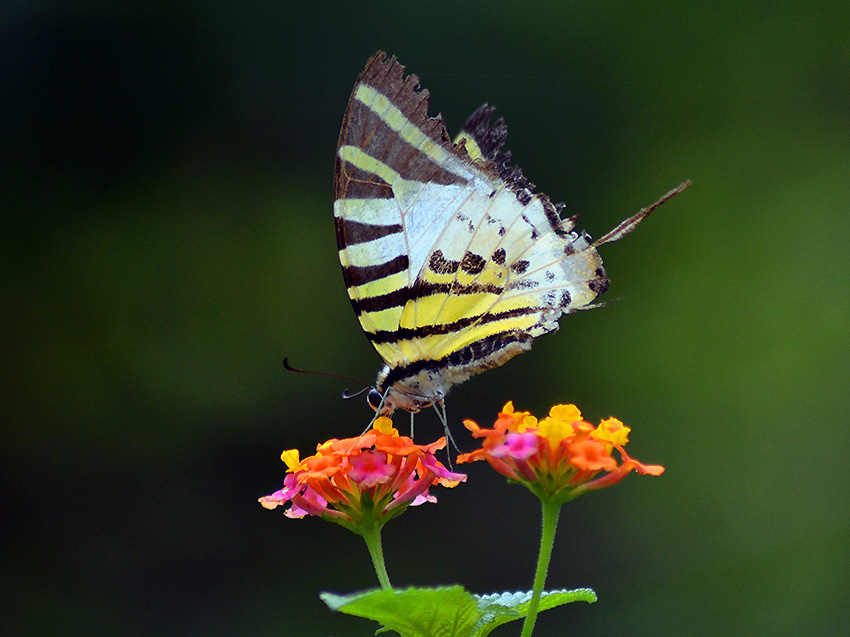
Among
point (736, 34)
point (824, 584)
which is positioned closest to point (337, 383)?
point (824, 584)

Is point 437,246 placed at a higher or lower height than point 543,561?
higher

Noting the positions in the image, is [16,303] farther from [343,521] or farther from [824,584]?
[824,584]

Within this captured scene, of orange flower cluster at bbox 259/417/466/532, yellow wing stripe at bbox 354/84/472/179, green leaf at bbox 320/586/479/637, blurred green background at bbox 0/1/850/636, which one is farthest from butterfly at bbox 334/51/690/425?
blurred green background at bbox 0/1/850/636

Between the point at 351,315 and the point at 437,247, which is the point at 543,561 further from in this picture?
the point at 351,315

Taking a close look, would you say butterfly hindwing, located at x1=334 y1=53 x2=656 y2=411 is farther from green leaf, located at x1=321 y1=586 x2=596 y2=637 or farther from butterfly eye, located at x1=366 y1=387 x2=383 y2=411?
green leaf, located at x1=321 y1=586 x2=596 y2=637

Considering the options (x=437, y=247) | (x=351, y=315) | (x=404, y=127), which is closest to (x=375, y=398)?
(x=437, y=247)

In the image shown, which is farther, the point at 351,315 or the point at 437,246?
the point at 351,315
